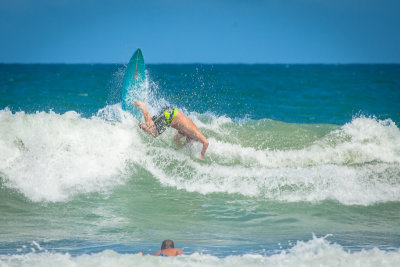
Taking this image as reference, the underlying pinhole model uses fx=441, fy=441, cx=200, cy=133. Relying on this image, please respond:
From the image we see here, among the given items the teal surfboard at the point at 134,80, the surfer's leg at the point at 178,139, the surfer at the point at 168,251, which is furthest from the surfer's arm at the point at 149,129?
the surfer at the point at 168,251

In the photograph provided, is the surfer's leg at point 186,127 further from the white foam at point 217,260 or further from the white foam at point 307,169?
the white foam at point 217,260

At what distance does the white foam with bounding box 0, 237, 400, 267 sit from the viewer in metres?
4.07

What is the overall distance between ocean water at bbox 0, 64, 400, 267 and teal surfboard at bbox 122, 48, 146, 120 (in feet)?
0.83

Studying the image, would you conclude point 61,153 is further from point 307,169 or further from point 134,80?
point 307,169

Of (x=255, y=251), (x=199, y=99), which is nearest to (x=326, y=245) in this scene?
(x=255, y=251)

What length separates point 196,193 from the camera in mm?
7195

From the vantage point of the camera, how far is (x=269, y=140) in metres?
10.5

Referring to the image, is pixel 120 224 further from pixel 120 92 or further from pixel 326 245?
pixel 120 92

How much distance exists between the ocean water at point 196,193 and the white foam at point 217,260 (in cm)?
2

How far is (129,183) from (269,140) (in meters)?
4.18

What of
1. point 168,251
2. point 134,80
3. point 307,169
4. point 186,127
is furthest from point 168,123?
point 168,251

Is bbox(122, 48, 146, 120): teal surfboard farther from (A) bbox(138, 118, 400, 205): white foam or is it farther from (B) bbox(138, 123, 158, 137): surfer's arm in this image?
(A) bbox(138, 118, 400, 205): white foam

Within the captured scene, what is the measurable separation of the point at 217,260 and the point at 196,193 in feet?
9.89

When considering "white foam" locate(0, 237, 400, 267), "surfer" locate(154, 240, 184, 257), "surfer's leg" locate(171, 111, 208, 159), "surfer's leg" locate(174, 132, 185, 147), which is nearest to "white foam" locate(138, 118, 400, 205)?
"surfer's leg" locate(174, 132, 185, 147)
